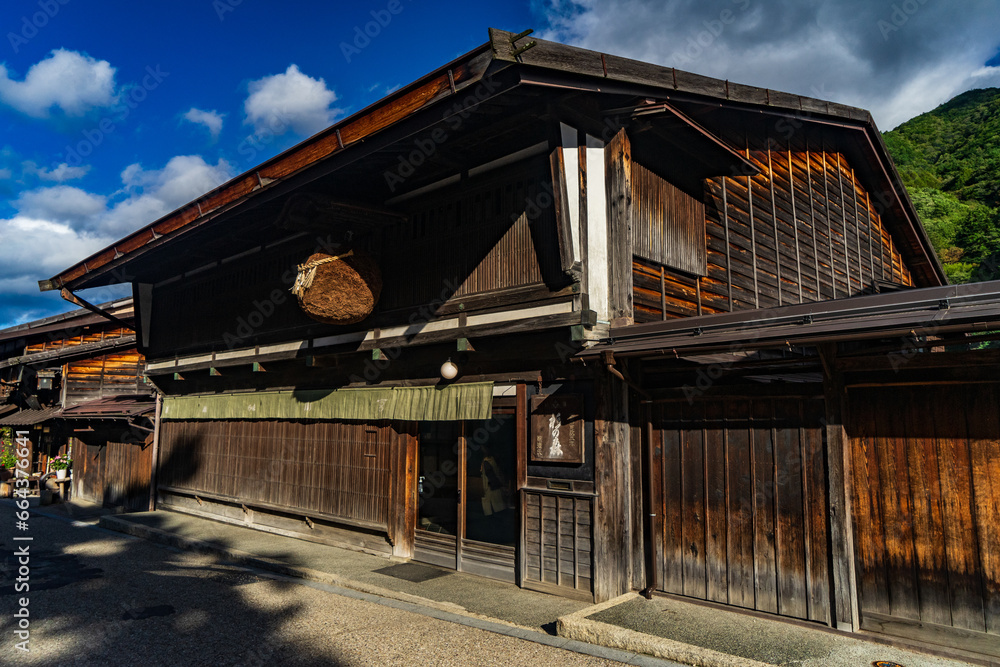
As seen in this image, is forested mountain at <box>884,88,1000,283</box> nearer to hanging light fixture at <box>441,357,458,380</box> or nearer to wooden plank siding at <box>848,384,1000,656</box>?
Answer: wooden plank siding at <box>848,384,1000,656</box>

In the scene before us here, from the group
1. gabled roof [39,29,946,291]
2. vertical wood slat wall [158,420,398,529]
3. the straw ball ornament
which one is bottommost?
vertical wood slat wall [158,420,398,529]

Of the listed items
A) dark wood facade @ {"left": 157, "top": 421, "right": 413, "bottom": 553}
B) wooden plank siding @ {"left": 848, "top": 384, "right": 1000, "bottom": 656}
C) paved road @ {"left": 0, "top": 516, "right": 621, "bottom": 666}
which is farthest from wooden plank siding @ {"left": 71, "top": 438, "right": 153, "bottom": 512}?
wooden plank siding @ {"left": 848, "top": 384, "right": 1000, "bottom": 656}

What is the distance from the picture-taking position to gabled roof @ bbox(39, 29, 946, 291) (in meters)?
6.56

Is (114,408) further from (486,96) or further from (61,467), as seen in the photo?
(486,96)

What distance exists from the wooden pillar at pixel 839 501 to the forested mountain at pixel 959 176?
3166 centimetres

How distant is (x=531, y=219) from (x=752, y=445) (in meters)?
4.00

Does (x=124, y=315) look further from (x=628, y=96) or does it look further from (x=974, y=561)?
(x=974, y=561)

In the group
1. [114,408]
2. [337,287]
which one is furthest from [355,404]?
[114,408]

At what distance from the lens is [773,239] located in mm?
11484

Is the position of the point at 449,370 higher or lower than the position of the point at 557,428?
higher

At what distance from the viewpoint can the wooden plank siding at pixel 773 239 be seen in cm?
890

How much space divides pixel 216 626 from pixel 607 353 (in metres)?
5.43

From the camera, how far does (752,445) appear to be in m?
6.82

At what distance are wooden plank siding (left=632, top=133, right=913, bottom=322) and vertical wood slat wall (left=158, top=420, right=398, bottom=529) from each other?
5217 millimetres
